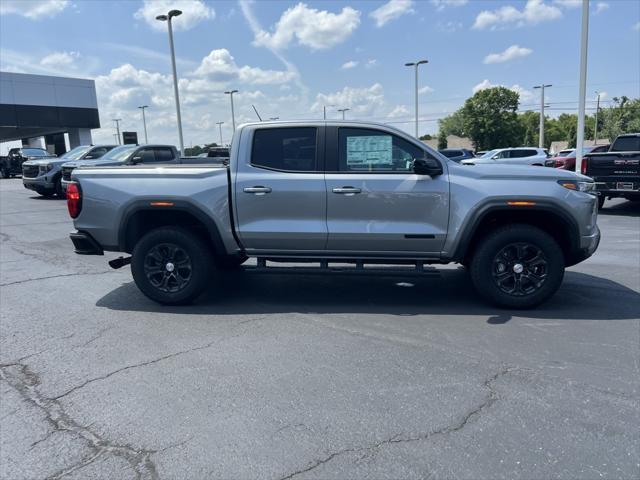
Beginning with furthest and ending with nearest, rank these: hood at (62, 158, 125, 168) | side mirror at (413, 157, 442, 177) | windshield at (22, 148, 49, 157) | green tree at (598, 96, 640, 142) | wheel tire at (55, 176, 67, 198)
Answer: green tree at (598, 96, 640, 142)
windshield at (22, 148, 49, 157)
wheel tire at (55, 176, 67, 198)
hood at (62, 158, 125, 168)
side mirror at (413, 157, 442, 177)

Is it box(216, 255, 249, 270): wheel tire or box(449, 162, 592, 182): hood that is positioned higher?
box(449, 162, 592, 182): hood

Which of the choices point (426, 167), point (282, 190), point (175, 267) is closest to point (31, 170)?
point (175, 267)

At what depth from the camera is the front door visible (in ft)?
17.0

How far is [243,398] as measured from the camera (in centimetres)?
350

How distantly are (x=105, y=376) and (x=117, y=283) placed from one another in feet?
10.2

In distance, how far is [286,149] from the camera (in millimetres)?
5473

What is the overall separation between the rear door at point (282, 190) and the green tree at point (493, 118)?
68.5 m

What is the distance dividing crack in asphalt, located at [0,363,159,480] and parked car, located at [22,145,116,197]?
15.0m

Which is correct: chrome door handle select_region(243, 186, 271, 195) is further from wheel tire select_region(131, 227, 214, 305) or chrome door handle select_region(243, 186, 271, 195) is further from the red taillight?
the red taillight

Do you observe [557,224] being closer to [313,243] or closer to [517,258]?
[517,258]

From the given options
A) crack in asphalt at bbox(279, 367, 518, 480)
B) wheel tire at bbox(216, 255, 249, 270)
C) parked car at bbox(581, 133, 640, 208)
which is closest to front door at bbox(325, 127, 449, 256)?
wheel tire at bbox(216, 255, 249, 270)

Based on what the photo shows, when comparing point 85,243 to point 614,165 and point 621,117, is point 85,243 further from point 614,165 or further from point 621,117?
point 621,117

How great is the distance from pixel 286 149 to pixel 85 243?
2573mm

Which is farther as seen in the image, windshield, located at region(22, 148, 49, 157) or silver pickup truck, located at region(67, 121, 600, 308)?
windshield, located at region(22, 148, 49, 157)
